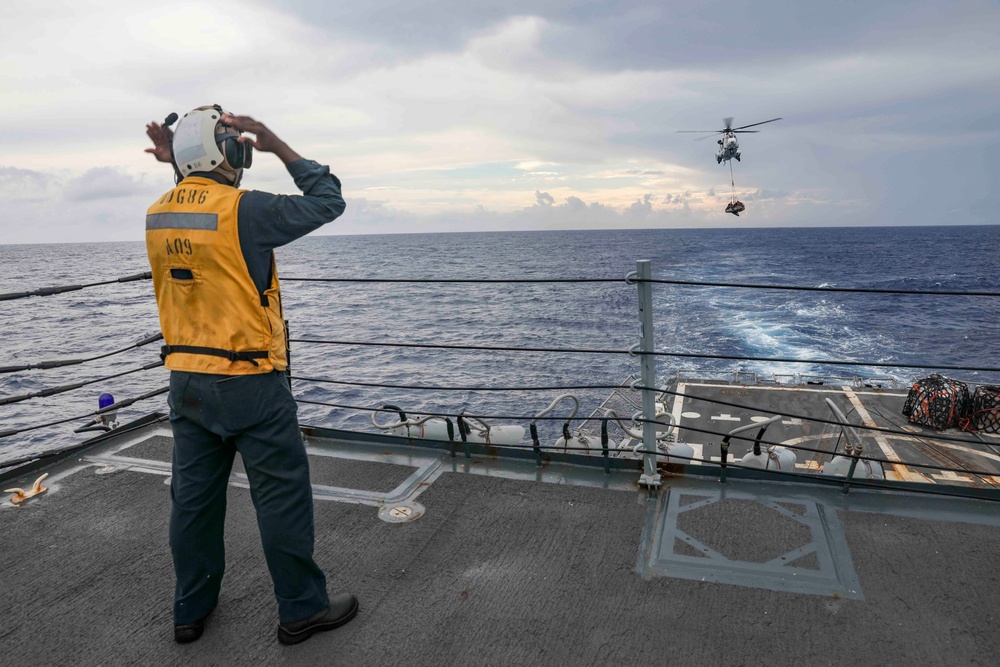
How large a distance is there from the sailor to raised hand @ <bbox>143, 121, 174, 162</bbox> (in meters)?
0.13

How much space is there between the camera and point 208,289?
2490mm

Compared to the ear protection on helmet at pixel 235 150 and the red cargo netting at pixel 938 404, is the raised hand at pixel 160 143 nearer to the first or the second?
the ear protection on helmet at pixel 235 150

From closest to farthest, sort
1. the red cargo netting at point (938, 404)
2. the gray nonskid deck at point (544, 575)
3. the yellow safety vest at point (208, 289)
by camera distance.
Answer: the yellow safety vest at point (208, 289) < the gray nonskid deck at point (544, 575) < the red cargo netting at point (938, 404)

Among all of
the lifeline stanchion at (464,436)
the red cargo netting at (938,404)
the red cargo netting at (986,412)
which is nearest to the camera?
the lifeline stanchion at (464,436)

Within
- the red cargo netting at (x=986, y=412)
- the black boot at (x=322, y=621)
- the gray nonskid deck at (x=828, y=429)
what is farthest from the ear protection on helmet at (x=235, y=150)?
the red cargo netting at (x=986, y=412)

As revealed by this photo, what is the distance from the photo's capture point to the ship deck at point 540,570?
2.73 meters

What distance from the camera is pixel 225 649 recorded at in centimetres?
277

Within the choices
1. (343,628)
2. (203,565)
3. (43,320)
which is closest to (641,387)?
(343,628)

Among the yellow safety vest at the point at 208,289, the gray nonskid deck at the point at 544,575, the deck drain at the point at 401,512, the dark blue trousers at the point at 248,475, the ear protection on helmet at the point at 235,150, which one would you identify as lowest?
the gray nonskid deck at the point at 544,575

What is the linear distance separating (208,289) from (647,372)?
8.09 ft

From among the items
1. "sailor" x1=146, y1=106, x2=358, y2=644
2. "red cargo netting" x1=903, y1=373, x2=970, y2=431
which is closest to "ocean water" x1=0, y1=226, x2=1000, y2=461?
"red cargo netting" x1=903, y1=373, x2=970, y2=431

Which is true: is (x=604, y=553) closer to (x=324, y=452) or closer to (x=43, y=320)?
(x=324, y=452)

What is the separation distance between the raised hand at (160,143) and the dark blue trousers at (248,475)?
1.04m

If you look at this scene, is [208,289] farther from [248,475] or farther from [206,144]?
[248,475]
